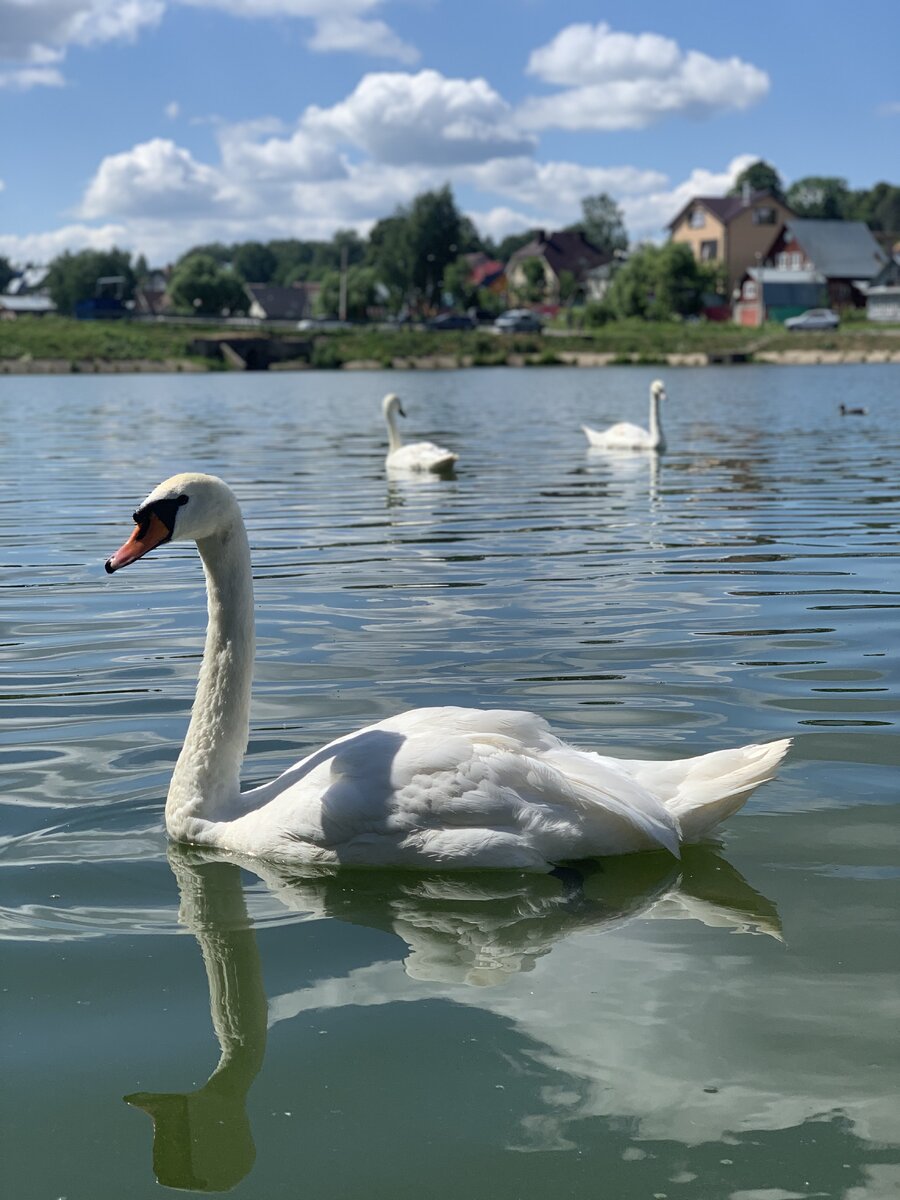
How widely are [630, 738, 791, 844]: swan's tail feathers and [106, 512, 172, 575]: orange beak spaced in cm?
177

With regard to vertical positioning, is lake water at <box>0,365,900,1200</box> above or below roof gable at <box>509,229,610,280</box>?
below

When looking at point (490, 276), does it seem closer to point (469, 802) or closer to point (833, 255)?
point (833, 255)

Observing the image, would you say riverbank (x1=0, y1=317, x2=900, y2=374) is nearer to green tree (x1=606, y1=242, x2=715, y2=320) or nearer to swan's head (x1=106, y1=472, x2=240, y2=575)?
green tree (x1=606, y1=242, x2=715, y2=320)

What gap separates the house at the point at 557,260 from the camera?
5453 inches

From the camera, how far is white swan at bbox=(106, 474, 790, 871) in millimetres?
4707

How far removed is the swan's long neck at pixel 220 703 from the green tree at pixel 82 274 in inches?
5400

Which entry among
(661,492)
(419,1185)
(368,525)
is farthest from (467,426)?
(419,1185)

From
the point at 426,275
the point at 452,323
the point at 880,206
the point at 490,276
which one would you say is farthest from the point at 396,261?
the point at 880,206

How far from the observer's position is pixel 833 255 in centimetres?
10725

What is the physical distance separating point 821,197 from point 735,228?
2702 inches

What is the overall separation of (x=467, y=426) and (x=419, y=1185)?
1098 inches

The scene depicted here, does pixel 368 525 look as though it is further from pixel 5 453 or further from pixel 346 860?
pixel 5 453

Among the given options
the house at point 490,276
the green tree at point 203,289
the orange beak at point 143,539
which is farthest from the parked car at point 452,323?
the orange beak at point 143,539

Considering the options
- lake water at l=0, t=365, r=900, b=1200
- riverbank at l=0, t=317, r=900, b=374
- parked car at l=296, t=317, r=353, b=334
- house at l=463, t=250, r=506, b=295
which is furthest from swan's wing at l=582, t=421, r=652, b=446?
house at l=463, t=250, r=506, b=295
